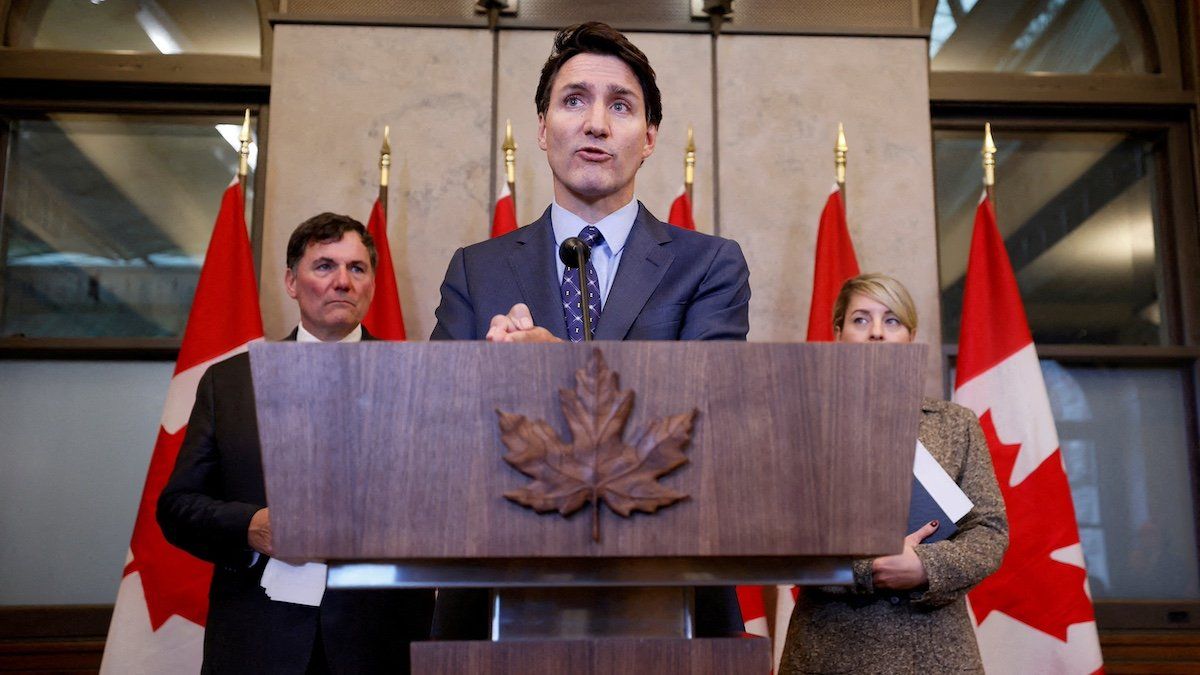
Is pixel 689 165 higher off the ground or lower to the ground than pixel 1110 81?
lower

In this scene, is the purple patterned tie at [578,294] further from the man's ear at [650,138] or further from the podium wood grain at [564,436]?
the podium wood grain at [564,436]

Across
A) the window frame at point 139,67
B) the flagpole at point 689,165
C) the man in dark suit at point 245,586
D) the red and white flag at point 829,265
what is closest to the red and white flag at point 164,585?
the man in dark suit at point 245,586

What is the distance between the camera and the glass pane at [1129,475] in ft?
13.1

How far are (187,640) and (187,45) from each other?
7.43ft

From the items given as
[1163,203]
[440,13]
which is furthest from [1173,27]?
[440,13]

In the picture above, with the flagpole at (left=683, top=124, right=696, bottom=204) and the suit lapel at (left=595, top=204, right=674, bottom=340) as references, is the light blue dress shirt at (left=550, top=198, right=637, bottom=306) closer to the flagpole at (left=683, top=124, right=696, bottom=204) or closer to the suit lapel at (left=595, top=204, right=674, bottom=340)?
the suit lapel at (left=595, top=204, right=674, bottom=340)

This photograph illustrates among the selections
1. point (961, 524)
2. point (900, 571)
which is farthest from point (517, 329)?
point (961, 524)

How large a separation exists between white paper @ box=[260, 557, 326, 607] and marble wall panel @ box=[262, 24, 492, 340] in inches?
61.9

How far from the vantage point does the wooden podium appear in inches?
43.0

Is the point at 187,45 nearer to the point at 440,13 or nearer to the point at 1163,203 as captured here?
the point at 440,13

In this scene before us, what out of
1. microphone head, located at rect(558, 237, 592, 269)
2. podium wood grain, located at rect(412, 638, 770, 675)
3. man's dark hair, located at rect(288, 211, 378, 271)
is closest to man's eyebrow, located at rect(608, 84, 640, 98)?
microphone head, located at rect(558, 237, 592, 269)

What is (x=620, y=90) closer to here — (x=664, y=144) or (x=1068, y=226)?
(x=664, y=144)

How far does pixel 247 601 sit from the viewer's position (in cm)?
227

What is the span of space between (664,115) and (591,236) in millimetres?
2374
